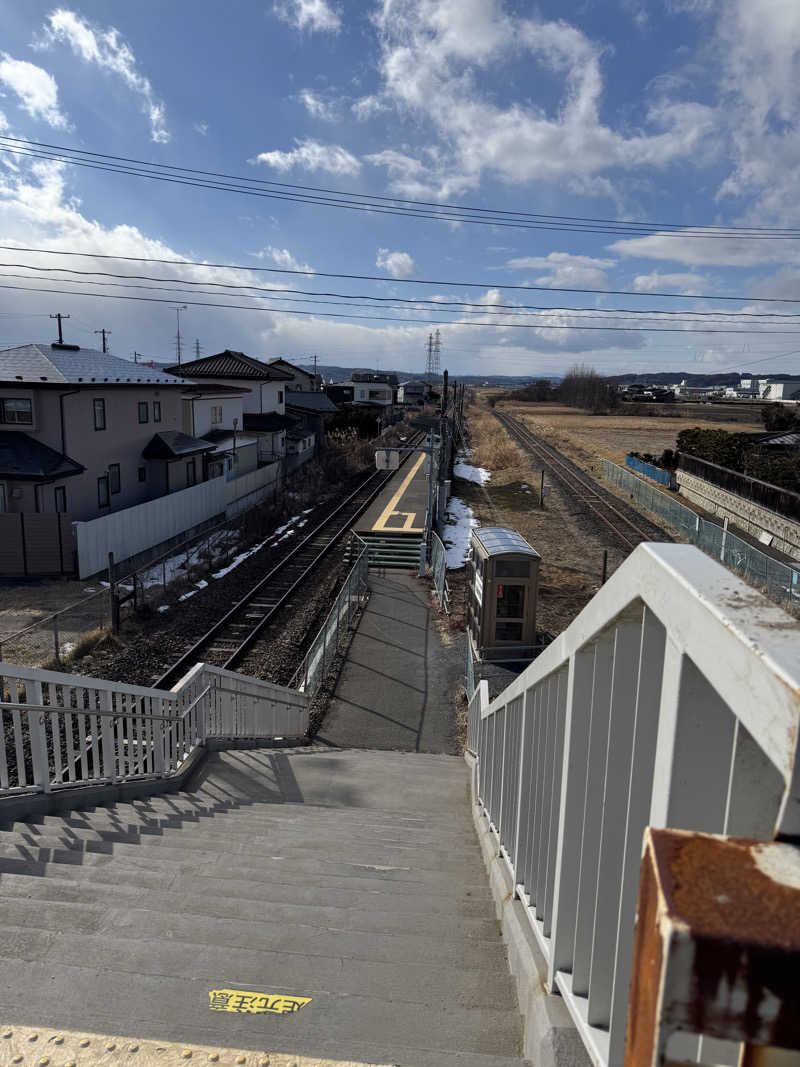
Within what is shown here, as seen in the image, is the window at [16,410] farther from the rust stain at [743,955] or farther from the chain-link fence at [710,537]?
the rust stain at [743,955]

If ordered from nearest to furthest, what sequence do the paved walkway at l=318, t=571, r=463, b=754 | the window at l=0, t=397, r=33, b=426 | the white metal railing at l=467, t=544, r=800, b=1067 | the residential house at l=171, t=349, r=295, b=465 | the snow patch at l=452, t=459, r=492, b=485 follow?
1. the white metal railing at l=467, t=544, r=800, b=1067
2. the paved walkway at l=318, t=571, r=463, b=754
3. the window at l=0, t=397, r=33, b=426
4. the residential house at l=171, t=349, r=295, b=465
5. the snow patch at l=452, t=459, r=492, b=485

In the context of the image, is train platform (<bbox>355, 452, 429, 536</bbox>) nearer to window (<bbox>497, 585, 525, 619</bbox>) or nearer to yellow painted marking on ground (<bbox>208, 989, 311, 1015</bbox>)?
window (<bbox>497, 585, 525, 619</bbox>)

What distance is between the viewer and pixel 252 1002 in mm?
2738

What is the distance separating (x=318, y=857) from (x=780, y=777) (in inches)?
156

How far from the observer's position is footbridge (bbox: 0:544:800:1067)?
77 cm

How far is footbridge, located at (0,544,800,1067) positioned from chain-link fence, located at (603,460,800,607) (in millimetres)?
5056

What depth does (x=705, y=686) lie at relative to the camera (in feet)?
4.27

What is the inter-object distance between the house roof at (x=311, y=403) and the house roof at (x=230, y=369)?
7.08 m

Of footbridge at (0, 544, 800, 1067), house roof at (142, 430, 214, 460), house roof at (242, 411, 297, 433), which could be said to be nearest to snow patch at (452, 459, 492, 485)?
house roof at (242, 411, 297, 433)

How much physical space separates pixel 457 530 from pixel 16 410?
15.5 metres

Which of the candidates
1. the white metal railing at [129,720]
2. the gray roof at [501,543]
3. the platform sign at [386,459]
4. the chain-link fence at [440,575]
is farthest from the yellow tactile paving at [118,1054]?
the platform sign at [386,459]

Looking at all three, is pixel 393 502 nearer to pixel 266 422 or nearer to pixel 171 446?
pixel 171 446

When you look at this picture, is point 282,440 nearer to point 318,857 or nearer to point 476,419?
point 318,857

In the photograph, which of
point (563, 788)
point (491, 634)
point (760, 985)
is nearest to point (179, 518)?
point (491, 634)
